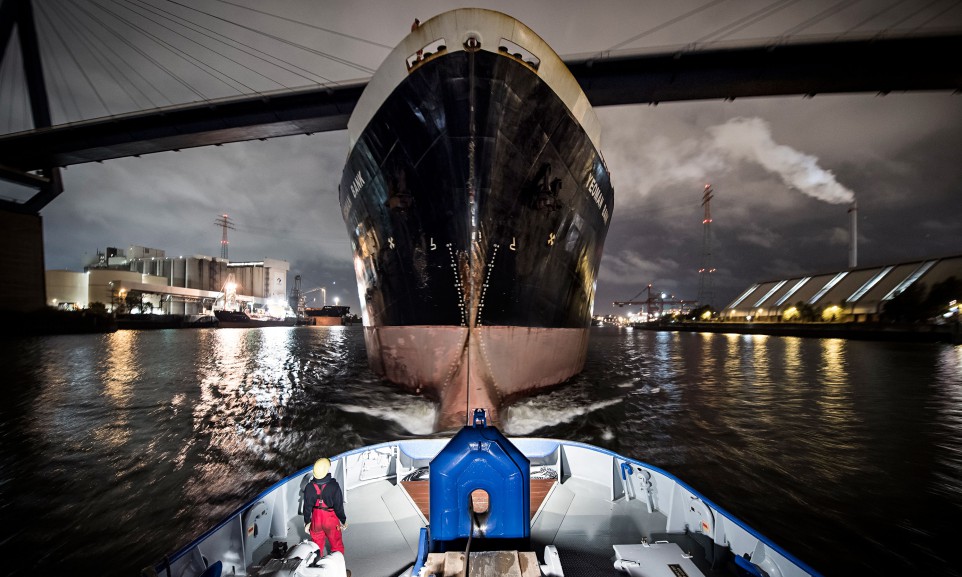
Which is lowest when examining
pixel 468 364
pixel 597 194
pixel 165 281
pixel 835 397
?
pixel 835 397

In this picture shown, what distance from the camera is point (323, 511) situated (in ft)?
11.2

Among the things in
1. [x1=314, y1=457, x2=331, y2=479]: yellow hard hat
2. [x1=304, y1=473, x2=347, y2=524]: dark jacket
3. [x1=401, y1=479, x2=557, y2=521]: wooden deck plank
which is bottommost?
[x1=401, y1=479, x2=557, y2=521]: wooden deck plank

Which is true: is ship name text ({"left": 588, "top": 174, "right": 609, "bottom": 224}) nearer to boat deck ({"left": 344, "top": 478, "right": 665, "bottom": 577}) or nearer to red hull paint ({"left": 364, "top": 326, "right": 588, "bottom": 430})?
red hull paint ({"left": 364, "top": 326, "right": 588, "bottom": 430})

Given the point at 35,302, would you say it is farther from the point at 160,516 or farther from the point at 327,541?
the point at 327,541

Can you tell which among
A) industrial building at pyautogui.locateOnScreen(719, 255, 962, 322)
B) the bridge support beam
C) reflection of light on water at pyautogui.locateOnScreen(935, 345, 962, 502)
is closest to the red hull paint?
reflection of light on water at pyautogui.locateOnScreen(935, 345, 962, 502)

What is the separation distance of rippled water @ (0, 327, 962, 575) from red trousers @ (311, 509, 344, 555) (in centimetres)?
256

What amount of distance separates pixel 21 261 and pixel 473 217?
52432mm

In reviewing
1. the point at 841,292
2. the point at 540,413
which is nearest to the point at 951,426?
the point at 540,413

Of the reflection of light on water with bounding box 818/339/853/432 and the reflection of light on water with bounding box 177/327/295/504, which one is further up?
the reflection of light on water with bounding box 177/327/295/504

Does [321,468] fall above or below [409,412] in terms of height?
above

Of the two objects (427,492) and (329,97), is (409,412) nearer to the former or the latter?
(427,492)

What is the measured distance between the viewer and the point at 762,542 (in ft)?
9.61

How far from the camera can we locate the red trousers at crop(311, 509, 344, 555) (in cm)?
340

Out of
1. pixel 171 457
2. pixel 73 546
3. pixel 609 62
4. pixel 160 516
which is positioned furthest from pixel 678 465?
pixel 609 62
